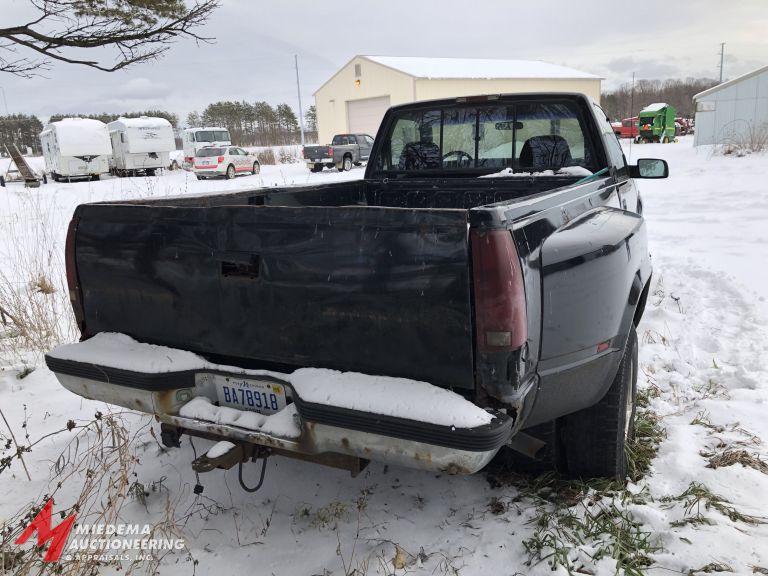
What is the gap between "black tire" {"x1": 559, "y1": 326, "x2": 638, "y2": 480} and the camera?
8.91 feet

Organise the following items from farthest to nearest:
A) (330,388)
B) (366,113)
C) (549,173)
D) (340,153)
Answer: (366,113)
(340,153)
(549,173)
(330,388)

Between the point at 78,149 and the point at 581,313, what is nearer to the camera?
the point at 581,313

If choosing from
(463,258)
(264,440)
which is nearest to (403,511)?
(264,440)

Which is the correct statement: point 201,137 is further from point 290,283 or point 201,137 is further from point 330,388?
point 330,388

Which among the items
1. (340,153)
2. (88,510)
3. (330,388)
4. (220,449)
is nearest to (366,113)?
(340,153)

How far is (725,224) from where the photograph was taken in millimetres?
9148

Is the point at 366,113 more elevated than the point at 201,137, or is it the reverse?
the point at 366,113

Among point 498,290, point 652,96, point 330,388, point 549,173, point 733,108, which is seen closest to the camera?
point 498,290

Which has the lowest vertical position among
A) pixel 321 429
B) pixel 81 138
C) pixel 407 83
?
pixel 321 429

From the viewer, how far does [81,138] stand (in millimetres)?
27062

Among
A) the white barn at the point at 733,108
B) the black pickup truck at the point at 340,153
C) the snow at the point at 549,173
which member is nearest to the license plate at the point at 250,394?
the snow at the point at 549,173

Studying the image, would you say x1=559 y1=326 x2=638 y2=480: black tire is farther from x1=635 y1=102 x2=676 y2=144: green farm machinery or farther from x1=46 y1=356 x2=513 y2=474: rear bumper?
x1=635 y1=102 x2=676 y2=144: green farm machinery

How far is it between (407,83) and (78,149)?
64.3ft

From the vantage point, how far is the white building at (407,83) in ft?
120
